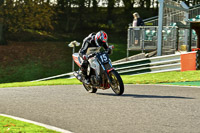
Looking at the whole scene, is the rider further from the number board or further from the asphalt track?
the asphalt track

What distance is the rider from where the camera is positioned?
34.6 feet

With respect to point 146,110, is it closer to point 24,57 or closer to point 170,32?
point 170,32

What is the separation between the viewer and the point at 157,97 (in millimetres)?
10078

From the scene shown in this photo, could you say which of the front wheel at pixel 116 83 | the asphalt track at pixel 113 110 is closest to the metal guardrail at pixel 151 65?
the asphalt track at pixel 113 110

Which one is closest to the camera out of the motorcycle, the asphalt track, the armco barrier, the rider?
the asphalt track

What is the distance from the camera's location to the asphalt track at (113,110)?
269 inches

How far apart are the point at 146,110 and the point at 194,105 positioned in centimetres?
111

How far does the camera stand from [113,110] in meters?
8.33

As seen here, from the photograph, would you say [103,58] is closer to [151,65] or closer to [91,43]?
[91,43]

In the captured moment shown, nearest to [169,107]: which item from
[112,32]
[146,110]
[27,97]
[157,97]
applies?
[146,110]

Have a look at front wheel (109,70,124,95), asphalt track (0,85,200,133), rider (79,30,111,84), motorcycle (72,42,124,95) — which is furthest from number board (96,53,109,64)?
Answer: asphalt track (0,85,200,133)

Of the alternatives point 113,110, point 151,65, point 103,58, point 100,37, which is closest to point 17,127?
point 113,110

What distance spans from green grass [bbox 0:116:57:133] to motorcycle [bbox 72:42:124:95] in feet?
11.1

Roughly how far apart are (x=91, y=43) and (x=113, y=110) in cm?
310
